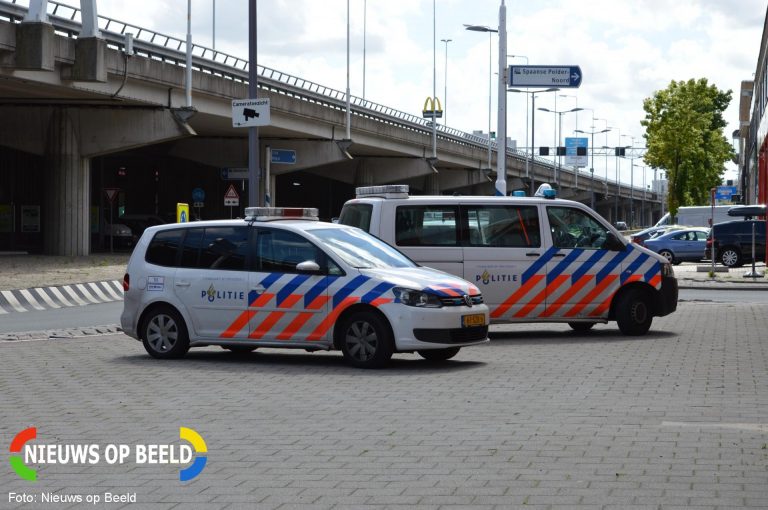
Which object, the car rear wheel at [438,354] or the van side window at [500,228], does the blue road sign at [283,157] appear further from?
the car rear wheel at [438,354]

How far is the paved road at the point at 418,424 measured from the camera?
22.3ft

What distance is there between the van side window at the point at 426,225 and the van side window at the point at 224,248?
10.8 ft

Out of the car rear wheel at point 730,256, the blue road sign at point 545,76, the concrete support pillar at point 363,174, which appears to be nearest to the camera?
the blue road sign at point 545,76

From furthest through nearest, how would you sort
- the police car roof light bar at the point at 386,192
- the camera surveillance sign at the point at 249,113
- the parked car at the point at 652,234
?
the parked car at the point at 652,234, the camera surveillance sign at the point at 249,113, the police car roof light bar at the point at 386,192

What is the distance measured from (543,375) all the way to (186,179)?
183 ft

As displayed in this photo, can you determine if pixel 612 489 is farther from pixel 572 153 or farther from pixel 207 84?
pixel 572 153

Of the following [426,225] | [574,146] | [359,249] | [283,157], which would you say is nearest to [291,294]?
[359,249]

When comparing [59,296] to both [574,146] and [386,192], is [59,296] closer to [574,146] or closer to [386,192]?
[386,192]

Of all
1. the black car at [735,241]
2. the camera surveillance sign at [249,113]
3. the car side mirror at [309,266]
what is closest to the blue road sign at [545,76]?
the camera surveillance sign at [249,113]

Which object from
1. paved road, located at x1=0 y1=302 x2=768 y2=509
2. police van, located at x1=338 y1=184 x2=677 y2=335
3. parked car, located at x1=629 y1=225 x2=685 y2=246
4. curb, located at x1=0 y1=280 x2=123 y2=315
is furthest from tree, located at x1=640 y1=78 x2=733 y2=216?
paved road, located at x1=0 y1=302 x2=768 y2=509

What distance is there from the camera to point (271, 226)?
44.9 feet

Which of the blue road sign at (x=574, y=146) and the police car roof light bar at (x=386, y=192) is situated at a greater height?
the blue road sign at (x=574, y=146)

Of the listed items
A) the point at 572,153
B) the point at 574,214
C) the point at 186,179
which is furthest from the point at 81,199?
the point at 572,153

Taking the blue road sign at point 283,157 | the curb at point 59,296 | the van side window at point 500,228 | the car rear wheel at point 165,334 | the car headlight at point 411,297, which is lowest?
the curb at point 59,296
